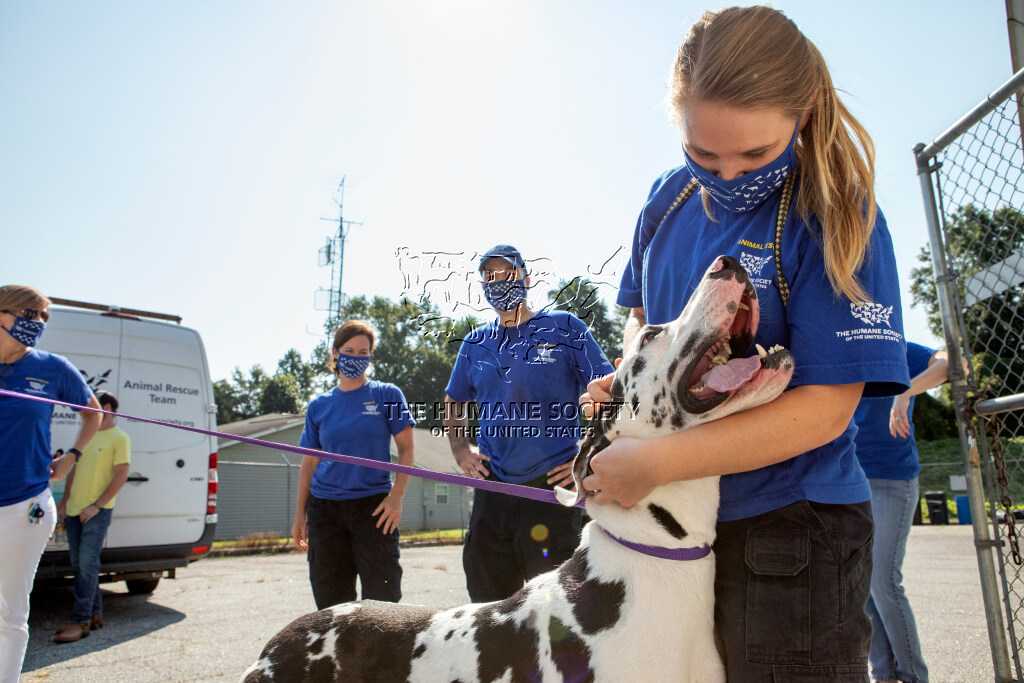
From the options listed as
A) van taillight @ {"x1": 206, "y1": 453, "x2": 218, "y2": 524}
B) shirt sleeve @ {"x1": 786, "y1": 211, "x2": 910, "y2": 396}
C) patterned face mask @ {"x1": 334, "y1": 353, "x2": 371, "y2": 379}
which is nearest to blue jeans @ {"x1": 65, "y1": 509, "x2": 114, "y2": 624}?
van taillight @ {"x1": 206, "y1": 453, "x2": 218, "y2": 524}

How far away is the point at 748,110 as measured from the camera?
1.97 m

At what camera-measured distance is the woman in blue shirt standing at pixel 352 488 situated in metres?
5.28

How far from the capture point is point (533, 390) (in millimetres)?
4578

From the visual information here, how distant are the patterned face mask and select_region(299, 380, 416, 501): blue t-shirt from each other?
126 millimetres

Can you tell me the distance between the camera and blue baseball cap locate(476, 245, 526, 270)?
4859mm

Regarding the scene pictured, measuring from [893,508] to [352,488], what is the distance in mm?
3629

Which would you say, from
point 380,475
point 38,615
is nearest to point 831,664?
point 380,475

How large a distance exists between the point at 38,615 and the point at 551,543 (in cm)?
775

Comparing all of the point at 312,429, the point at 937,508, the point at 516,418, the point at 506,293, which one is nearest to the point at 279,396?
the point at 937,508

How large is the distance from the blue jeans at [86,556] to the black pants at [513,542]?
17.5 ft

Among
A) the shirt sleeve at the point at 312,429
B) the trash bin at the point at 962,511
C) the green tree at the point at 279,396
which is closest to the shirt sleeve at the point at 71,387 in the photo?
the shirt sleeve at the point at 312,429

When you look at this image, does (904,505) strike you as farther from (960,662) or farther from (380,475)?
(380,475)

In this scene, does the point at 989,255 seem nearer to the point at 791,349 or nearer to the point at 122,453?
the point at 791,349

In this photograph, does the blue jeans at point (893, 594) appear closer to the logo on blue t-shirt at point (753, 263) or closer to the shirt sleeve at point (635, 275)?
the shirt sleeve at point (635, 275)
